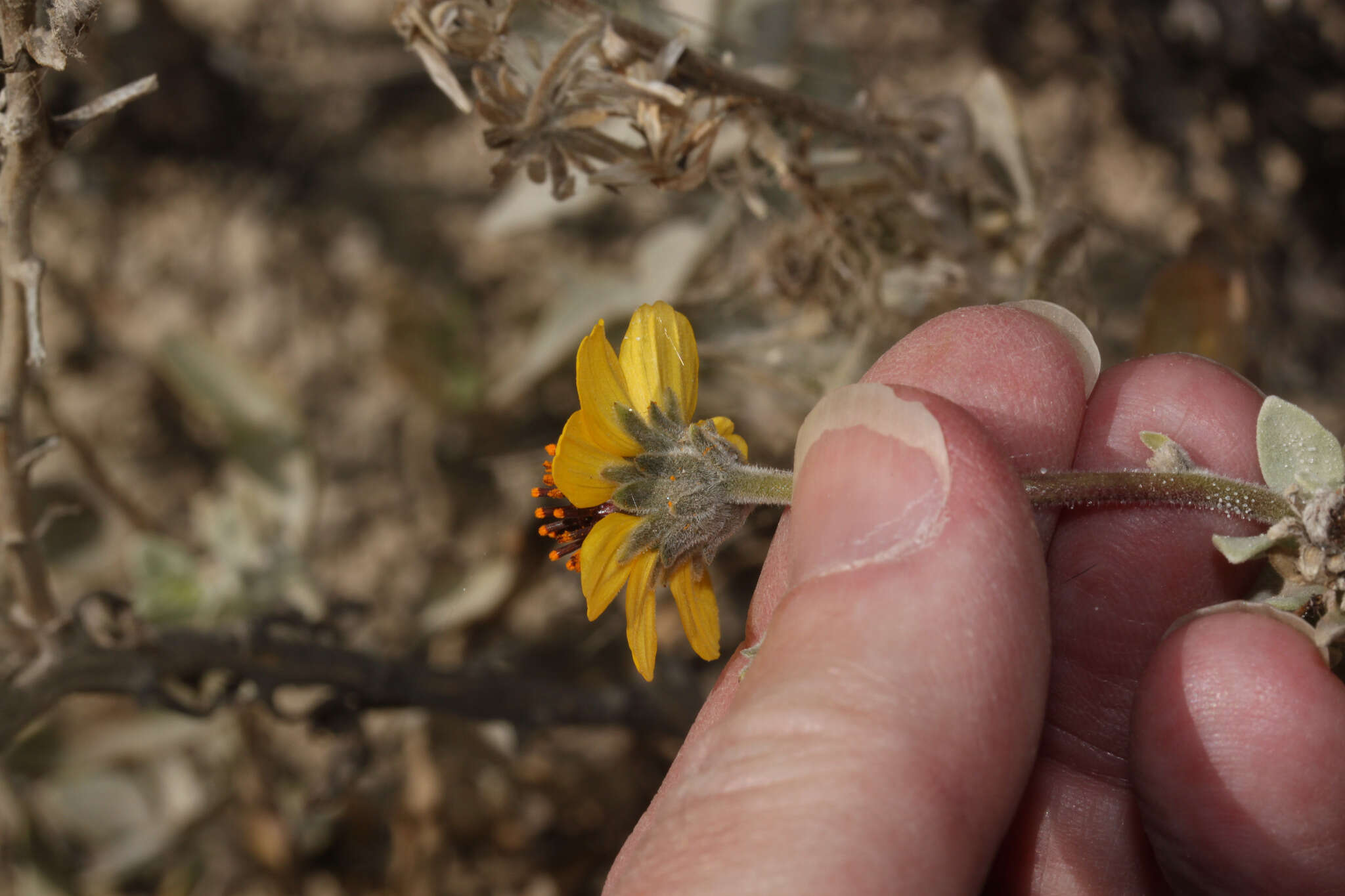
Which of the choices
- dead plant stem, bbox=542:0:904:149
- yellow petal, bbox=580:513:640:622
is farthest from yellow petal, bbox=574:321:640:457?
dead plant stem, bbox=542:0:904:149

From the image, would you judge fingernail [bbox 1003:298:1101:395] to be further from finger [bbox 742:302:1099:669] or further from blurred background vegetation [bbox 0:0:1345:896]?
blurred background vegetation [bbox 0:0:1345:896]

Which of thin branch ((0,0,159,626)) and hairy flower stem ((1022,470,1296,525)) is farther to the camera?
hairy flower stem ((1022,470,1296,525))

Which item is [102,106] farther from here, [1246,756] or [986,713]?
[1246,756]

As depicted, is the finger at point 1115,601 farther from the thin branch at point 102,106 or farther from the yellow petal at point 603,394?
the thin branch at point 102,106

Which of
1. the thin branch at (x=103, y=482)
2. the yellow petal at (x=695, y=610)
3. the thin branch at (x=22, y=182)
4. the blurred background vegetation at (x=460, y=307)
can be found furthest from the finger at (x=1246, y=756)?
the thin branch at (x=103, y=482)

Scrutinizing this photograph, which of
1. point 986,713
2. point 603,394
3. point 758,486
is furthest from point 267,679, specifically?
point 986,713
